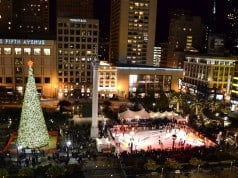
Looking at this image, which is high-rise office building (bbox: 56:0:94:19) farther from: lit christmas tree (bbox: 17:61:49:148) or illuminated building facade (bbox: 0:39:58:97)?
lit christmas tree (bbox: 17:61:49:148)

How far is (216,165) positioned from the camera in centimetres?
3634

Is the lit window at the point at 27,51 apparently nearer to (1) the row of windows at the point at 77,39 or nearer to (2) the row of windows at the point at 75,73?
(1) the row of windows at the point at 77,39

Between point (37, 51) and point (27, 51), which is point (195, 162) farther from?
point (27, 51)

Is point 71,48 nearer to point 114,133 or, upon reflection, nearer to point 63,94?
point 63,94

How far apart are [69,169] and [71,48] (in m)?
59.1

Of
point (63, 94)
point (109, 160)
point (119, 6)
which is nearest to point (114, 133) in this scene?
point (109, 160)

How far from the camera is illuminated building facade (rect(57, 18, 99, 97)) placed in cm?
8569

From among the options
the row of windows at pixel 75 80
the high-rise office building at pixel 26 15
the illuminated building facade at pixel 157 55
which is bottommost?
the row of windows at pixel 75 80

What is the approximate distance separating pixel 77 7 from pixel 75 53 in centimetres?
6600

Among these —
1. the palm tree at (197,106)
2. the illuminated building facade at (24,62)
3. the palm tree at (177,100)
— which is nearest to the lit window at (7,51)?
the illuminated building facade at (24,62)

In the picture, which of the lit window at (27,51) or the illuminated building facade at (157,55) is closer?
the lit window at (27,51)

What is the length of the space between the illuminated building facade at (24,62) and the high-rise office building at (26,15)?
52.6 m

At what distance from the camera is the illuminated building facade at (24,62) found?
7875 cm

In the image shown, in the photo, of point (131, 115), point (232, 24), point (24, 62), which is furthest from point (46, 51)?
point (232, 24)
